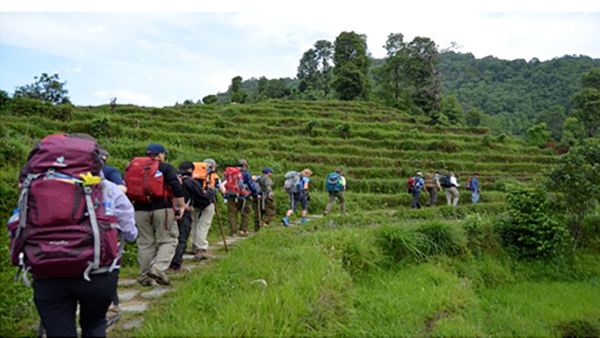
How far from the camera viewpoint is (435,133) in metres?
29.8

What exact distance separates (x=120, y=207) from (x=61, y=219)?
499mm

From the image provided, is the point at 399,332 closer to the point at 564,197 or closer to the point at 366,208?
the point at 564,197

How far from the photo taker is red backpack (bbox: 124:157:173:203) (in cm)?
437

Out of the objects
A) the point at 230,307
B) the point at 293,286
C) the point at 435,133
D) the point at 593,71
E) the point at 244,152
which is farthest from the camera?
the point at 593,71

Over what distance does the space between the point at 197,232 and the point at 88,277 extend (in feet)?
13.5

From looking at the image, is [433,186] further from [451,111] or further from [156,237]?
[451,111]

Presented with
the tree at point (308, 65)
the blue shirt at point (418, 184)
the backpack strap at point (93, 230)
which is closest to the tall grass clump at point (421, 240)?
Result: the backpack strap at point (93, 230)

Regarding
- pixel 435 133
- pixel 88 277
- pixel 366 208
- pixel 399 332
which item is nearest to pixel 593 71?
pixel 435 133

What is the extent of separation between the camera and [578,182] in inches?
380

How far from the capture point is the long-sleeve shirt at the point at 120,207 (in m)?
2.71

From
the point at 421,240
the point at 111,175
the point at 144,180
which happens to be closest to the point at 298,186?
the point at 421,240

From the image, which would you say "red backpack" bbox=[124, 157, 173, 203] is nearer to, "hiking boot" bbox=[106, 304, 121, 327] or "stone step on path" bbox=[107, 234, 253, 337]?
"stone step on path" bbox=[107, 234, 253, 337]

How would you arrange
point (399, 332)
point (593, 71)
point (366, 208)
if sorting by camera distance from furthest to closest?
point (593, 71) < point (366, 208) < point (399, 332)

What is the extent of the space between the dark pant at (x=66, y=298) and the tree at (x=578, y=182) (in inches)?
434
